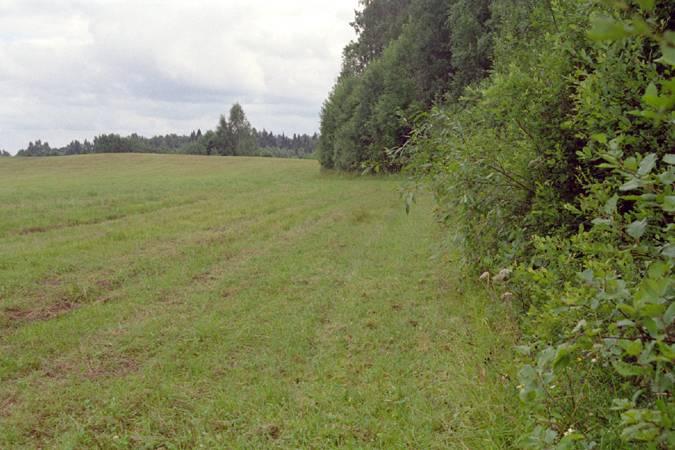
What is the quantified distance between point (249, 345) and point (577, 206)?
3904 mm

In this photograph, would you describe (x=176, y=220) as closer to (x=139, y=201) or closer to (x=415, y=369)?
(x=139, y=201)

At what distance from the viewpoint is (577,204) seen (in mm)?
4410

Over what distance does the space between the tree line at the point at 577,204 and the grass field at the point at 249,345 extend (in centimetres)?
61

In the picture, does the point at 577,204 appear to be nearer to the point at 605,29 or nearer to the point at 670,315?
the point at 670,315

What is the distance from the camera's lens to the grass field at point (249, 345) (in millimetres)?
3604

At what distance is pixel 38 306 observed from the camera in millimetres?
6828

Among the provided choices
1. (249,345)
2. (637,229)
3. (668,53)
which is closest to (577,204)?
(637,229)

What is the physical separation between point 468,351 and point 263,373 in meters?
2.08

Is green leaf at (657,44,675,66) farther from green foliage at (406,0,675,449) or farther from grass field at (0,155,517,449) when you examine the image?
grass field at (0,155,517,449)

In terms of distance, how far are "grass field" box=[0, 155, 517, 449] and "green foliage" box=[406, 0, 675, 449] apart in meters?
0.65

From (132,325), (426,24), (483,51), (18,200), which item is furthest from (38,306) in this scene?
(426,24)

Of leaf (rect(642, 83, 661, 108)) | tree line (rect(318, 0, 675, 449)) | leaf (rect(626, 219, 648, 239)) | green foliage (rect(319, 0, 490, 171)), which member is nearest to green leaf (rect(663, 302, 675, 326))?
tree line (rect(318, 0, 675, 449))

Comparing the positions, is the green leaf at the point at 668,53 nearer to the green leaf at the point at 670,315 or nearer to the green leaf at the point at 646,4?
the green leaf at the point at 646,4

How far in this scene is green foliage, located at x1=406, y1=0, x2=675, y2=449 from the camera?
5.45 ft
